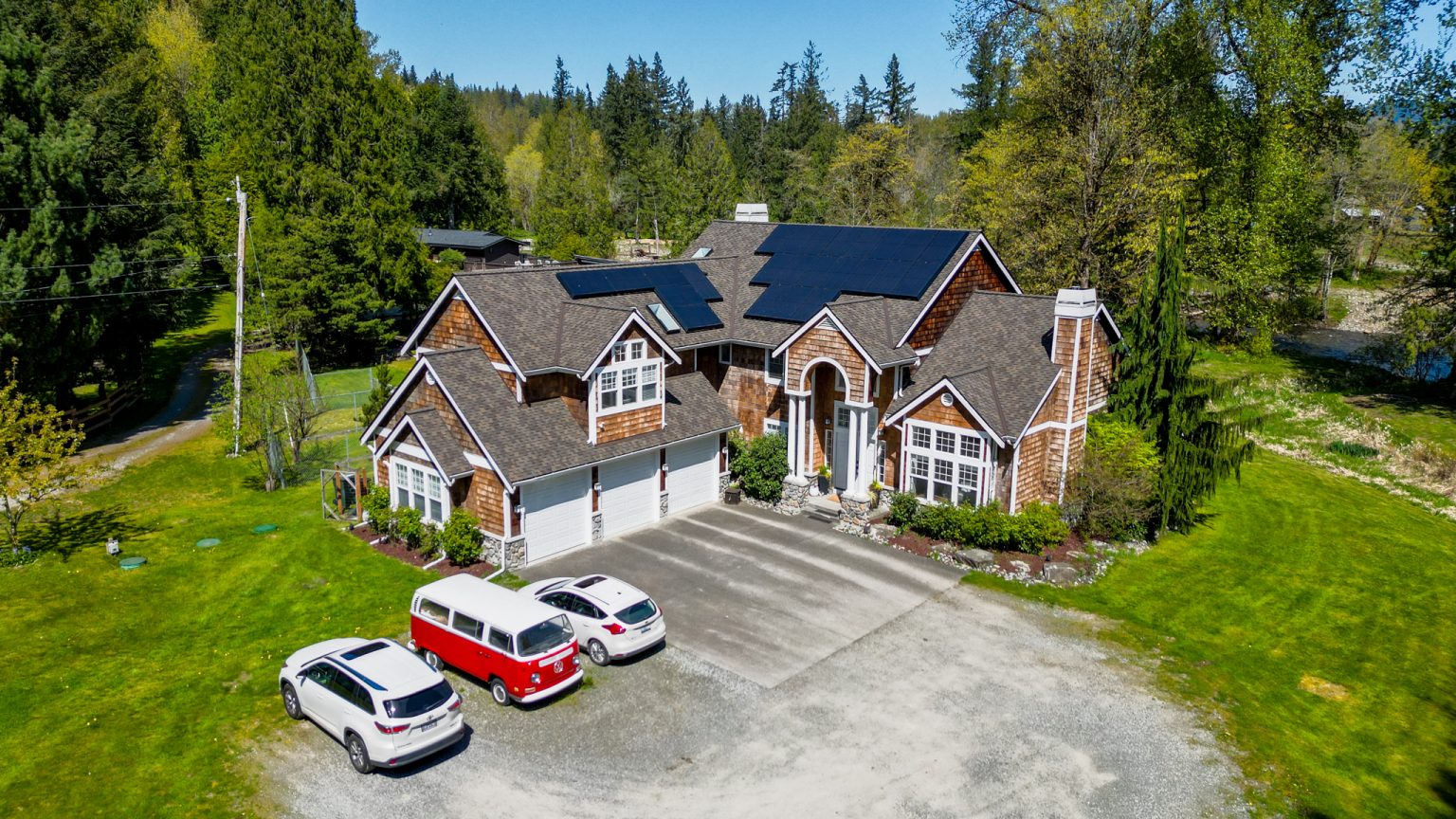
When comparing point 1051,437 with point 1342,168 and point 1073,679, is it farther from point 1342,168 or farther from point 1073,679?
point 1342,168

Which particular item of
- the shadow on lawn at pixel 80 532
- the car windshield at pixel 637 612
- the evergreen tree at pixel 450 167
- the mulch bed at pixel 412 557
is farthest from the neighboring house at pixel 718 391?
the evergreen tree at pixel 450 167

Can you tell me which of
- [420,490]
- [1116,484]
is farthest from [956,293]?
[420,490]

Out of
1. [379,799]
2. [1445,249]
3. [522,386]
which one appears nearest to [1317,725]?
[379,799]

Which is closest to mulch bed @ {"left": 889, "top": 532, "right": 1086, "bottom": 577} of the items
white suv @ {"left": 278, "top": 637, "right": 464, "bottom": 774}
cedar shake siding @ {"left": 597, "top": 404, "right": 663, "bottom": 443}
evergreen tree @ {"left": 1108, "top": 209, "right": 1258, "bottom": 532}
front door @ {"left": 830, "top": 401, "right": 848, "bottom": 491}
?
evergreen tree @ {"left": 1108, "top": 209, "right": 1258, "bottom": 532}

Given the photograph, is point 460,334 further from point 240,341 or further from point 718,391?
point 718,391

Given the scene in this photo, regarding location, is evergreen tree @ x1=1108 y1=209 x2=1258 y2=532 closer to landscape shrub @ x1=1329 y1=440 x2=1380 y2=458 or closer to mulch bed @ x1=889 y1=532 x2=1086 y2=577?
mulch bed @ x1=889 y1=532 x2=1086 y2=577
